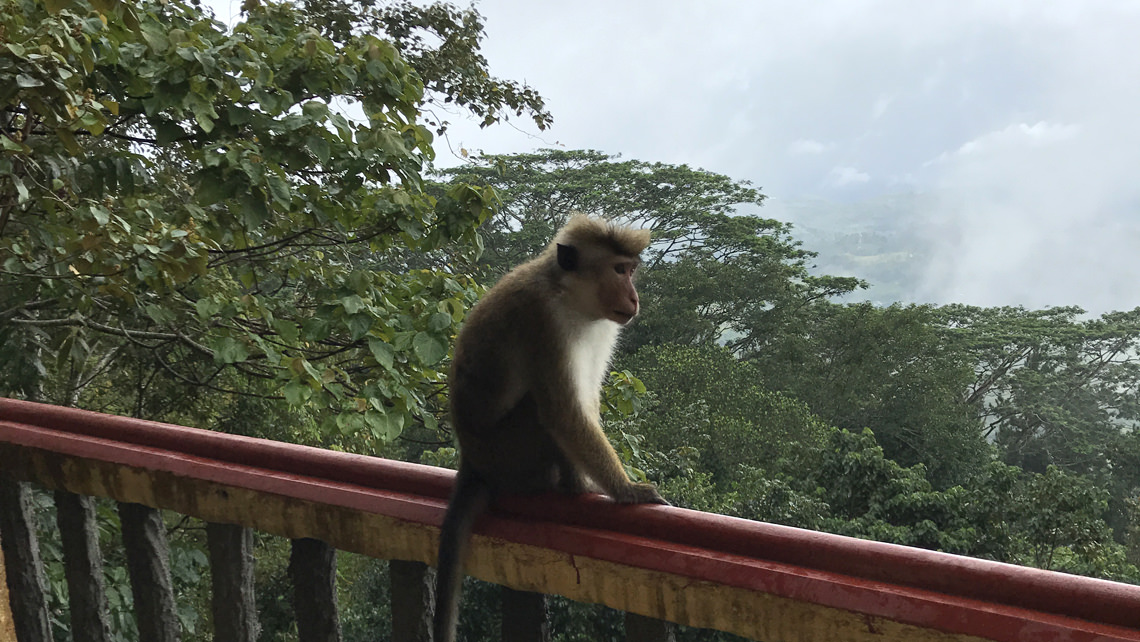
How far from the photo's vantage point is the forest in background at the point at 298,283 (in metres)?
2.20

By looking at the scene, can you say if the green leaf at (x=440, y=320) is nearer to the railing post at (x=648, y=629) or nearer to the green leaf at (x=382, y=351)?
the green leaf at (x=382, y=351)

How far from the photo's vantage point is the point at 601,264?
2.01 metres

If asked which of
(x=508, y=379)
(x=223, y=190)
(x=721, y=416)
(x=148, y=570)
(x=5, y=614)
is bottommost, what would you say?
(x=721, y=416)

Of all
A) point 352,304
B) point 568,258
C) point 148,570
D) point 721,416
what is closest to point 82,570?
point 148,570

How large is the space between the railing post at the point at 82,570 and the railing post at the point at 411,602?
0.56 meters

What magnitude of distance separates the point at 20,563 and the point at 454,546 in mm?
813

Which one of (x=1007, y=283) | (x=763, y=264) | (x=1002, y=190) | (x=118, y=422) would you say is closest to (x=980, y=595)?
(x=118, y=422)

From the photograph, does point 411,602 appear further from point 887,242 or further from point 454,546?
point 887,242

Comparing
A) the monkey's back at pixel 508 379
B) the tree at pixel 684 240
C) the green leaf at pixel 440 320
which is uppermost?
the tree at pixel 684 240

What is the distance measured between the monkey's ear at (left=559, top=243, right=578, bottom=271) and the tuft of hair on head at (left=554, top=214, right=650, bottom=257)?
5 centimetres

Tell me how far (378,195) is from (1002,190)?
77.2 m

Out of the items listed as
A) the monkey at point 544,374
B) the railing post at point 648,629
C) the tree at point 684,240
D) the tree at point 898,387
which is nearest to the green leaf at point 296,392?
the monkey at point 544,374

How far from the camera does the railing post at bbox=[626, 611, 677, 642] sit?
90 cm

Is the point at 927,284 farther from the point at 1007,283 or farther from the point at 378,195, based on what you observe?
the point at 378,195
